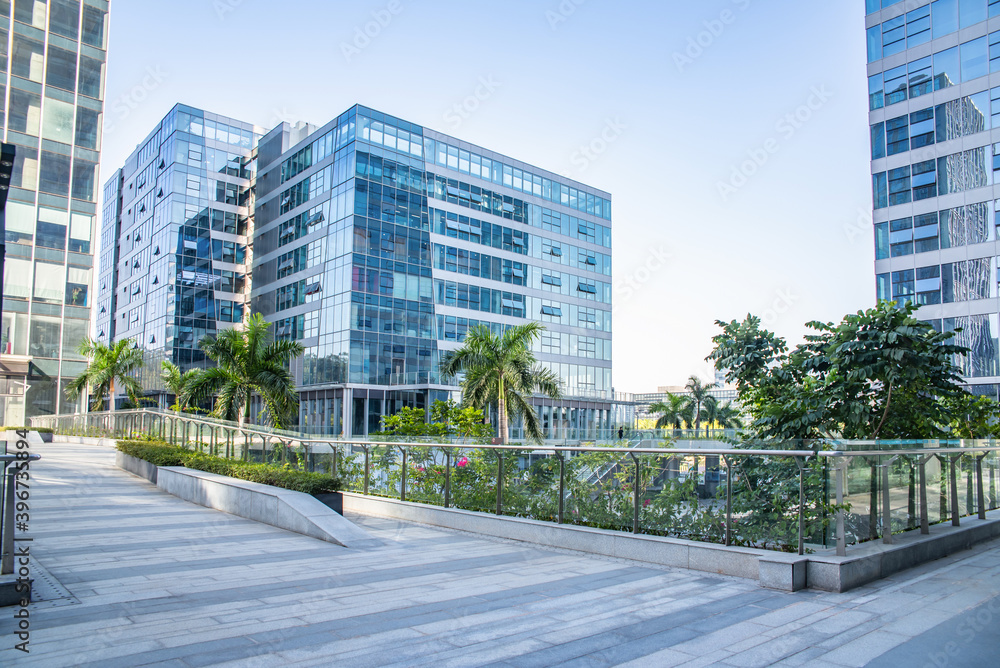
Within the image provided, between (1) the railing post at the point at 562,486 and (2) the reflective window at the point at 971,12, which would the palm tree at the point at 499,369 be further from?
(2) the reflective window at the point at 971,12

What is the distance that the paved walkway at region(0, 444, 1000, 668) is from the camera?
5.04 metres

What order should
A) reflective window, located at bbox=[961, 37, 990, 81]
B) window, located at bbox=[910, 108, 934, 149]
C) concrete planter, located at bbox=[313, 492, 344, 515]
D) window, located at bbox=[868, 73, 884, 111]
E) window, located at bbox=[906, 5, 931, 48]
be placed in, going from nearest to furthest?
concrete planter, located at bbox=[313, 492, 344, 515]
reflective window, located at bbox=[961, 37, 990, 81]
window, located at bbox=[910, 108, 934, 149]
window, located at bbox=[906, 5, 931, 48]
window, located at bbox=[868, 73, 884, 111]

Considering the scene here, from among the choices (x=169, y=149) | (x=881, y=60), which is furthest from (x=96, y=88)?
(x=881, y=60)

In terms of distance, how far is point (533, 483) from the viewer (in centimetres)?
1072

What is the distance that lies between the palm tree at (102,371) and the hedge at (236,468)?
21136 millimetres

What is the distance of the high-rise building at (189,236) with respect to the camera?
58688 mm

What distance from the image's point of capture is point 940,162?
39.3m

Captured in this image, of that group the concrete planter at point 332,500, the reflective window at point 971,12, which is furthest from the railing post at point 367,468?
the reflective window at point 971,12

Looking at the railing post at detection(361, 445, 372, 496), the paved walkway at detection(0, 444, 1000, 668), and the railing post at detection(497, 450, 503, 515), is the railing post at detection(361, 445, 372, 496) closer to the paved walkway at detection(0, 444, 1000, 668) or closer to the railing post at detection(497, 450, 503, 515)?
the railing post at detection(497, 450, 503, 515)

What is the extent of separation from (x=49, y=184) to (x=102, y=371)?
10.5 m

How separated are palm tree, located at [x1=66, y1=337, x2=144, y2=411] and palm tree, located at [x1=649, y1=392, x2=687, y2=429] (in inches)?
1943

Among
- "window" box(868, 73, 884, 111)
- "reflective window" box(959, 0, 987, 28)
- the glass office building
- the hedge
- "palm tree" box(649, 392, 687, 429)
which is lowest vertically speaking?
"palm tree" box(649, 392, 687, 429)

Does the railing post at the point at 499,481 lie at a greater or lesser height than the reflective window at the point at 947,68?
lesser

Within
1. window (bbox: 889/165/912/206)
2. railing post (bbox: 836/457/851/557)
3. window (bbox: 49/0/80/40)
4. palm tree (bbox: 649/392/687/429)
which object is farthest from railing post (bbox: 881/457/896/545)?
palm tree (bbox: 649/392/687/429)
